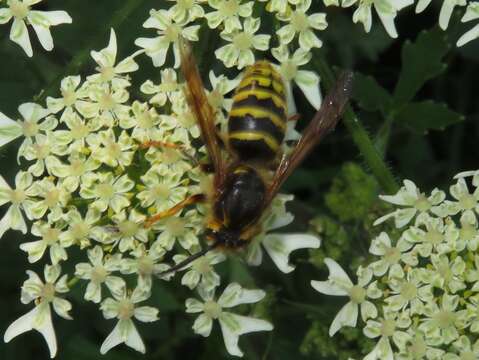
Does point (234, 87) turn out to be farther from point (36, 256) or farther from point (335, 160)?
point (335, 160)

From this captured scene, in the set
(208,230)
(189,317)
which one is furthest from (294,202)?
(208,230)

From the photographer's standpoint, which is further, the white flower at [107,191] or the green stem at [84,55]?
the green stem at [84,55]

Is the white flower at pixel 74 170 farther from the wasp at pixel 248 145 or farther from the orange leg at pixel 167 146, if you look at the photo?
the wasp at pixel 248 145

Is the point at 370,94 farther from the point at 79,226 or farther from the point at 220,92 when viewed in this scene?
the point at 79,226

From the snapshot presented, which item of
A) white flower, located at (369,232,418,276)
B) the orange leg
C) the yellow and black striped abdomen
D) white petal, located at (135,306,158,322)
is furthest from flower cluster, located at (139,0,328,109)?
white petal, located at (135,306,158,322)

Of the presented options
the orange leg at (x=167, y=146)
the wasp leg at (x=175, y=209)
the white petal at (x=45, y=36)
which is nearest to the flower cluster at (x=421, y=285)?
the wasp leg at (x=175, y=209)

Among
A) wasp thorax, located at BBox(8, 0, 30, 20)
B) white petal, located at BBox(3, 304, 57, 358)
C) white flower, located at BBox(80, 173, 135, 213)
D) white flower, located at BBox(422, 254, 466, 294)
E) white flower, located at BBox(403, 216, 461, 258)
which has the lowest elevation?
white petal, located at BBox(3, 304, 57, 358)

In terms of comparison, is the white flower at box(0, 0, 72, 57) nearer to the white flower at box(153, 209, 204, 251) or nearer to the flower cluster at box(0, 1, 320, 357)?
the flower cluster at box(0, 1, 320, 357)
